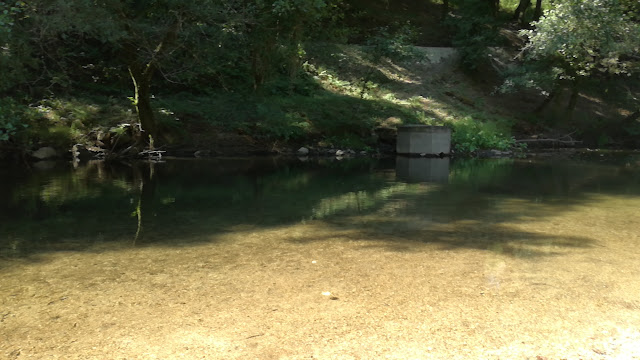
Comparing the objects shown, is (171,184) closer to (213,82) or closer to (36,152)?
(36,152)

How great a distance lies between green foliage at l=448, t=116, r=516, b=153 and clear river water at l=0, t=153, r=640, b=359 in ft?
41.1

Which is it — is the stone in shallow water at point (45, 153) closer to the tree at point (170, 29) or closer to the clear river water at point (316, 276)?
the tree at point (170, 29)

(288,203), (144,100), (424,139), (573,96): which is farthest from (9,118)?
(573,96)

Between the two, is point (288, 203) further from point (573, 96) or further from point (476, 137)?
point (573, 96)

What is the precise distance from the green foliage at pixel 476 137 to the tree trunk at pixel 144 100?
11902 millimetres

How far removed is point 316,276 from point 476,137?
62.7 feet

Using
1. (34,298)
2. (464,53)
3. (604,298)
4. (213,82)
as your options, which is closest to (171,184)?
(34,298)

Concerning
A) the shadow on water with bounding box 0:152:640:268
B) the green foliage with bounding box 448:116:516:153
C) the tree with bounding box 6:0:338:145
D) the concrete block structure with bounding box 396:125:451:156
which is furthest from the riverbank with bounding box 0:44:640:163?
the shadow on water with bounding box 0:152:640:268

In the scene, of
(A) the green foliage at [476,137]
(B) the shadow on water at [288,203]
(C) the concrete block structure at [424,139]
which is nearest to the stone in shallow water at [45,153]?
(B) the shadow on water at [288,203]

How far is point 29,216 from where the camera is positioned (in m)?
6.83

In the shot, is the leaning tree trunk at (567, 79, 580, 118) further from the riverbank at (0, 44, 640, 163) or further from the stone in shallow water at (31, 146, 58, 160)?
the stone in shallow water at (31, 146, 58, 160)

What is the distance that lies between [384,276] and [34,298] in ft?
8.60

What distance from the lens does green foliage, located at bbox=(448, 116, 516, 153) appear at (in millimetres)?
21450

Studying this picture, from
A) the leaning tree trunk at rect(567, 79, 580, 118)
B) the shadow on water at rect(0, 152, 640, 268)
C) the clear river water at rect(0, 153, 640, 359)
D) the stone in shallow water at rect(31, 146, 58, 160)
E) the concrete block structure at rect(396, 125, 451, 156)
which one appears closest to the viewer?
the clear river water at rect(0, 153, 640, 359)
